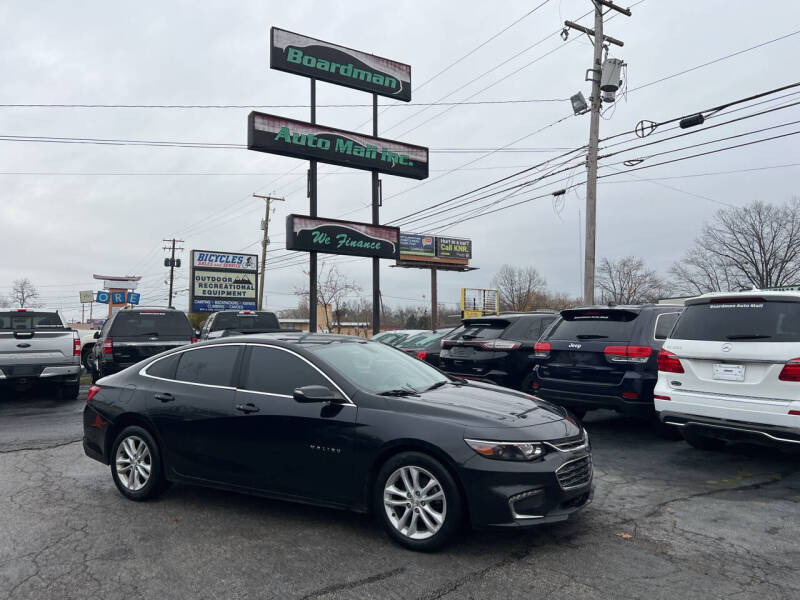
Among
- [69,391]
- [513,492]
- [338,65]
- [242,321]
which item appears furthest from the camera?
[338,65]

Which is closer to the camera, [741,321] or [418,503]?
[418,503]

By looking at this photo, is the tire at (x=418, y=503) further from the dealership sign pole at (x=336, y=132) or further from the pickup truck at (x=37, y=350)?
the dealership sign pole at (x=336, y=132)

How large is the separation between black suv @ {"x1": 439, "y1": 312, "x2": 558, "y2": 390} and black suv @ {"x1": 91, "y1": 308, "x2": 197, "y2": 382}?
6.19 metres

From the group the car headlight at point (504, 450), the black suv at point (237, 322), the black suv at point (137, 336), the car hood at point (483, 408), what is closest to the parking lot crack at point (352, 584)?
the car headlight at point (504, 450)

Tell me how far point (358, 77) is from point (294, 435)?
753 inches

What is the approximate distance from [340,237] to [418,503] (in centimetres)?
1718

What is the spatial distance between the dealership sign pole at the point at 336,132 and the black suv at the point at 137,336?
6269 millimetres

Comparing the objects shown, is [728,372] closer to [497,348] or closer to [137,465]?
[497,348]

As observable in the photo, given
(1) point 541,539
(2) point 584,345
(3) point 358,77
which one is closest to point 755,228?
(3) point 358,77

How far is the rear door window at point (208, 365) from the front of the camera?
17.3ft

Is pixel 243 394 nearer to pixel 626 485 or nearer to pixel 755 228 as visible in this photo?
pixel 626 485

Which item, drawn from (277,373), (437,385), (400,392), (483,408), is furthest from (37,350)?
(483,408)

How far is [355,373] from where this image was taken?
16.1 ft

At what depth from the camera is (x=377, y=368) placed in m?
5.19
